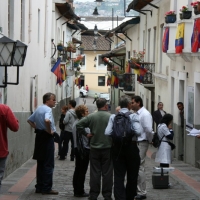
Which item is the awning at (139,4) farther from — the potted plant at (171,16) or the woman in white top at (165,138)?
the woman in white top at (165,138)

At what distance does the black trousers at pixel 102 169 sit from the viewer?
12109 millimetres

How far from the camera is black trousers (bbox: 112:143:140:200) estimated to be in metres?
11.4

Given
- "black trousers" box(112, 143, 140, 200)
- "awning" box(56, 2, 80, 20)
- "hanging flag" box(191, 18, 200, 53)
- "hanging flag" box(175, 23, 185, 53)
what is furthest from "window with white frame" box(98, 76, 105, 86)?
"black trousers" box(112, 143, 140, 200)

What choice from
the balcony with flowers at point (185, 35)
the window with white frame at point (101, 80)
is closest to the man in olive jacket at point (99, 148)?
the balcony with flowers at point (185, 35)

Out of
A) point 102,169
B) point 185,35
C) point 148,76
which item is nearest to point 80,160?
point 102,169

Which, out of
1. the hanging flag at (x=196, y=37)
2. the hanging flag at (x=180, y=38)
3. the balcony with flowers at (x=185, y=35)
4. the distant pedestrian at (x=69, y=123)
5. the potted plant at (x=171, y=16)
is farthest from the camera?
the potted plant at (x=171, y=16)

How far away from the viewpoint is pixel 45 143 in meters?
12.9

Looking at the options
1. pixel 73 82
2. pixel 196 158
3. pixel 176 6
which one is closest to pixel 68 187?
pixel 196 158

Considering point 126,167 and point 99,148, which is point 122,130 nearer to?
point 126,167

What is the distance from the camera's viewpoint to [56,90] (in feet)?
130

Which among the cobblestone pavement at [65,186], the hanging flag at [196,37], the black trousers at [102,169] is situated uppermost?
the hanging flag at [196,37]

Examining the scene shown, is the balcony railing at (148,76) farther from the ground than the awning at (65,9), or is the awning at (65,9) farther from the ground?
the awning at (65,9)

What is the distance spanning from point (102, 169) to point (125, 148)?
0.99m

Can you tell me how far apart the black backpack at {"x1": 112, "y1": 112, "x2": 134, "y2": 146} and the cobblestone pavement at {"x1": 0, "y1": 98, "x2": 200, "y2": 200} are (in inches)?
77.7
